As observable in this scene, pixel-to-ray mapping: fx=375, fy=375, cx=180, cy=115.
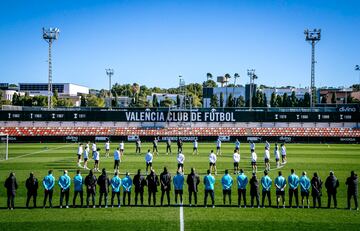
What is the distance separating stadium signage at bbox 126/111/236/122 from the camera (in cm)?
5569

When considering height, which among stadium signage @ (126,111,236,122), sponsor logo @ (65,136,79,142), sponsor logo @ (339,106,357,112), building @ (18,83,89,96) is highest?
building @ (18,83,89,96)

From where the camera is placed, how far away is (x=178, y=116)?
5572 cm

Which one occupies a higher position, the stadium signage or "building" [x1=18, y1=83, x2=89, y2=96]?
"building" [x1=18, y1=83, x2=89, y2=96]

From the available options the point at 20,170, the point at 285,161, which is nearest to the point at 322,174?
the point at 285,161

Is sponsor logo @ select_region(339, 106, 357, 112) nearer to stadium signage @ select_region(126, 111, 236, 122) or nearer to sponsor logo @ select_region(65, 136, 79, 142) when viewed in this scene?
stadium signage @ select_region(126, 111, 236, 122)

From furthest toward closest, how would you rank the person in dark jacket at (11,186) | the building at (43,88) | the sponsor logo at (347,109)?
the building at (43,88) < the sponsor logo at (347,109) < the person in dark jacket at (11,186)

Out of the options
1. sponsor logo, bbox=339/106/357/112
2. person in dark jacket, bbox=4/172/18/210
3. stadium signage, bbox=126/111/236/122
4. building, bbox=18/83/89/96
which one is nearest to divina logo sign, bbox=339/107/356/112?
sponsor logo, bbox=339/106/357/112

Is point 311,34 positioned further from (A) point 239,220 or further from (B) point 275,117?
(A) point 239,220

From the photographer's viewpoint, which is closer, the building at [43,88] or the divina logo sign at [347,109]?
the divina logo sign at [347,109]

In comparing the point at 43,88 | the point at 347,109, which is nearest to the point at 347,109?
the point at 347,109

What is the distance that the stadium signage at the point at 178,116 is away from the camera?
55.7m

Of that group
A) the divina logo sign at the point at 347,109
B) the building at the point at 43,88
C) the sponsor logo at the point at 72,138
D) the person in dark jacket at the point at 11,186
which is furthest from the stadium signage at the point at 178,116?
the building at the point at 43,88

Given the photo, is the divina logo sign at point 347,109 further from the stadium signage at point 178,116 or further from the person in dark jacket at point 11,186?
the person in dark jacket at point 11,186

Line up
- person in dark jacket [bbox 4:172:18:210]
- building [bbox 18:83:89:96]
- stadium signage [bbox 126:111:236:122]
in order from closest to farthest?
person in dark jacket [bbox 4:172:18:210], stadium signage [bbox 126:111:236:122], building [bbox 18:83:89:96]
